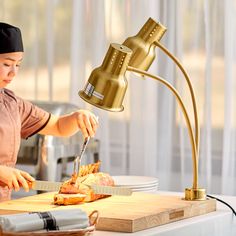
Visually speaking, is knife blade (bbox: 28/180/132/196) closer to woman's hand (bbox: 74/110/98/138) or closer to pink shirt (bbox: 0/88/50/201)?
woman's hand (bbox: 74/110/98/138)

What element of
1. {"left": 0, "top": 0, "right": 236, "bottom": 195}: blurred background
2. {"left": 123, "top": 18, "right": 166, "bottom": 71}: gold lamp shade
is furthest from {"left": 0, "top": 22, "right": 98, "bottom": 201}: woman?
{"left": 0, "top": 0, "right": 236, "bottom": 195}: blurred background

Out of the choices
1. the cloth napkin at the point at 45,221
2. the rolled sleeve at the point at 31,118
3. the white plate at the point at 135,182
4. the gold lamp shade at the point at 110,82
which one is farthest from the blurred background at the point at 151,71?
the cloth napkin at the point at 45,221

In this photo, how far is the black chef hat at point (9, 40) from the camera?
258 centimetres

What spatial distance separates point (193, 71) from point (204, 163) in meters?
0.52

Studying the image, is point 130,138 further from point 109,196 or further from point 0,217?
point 0,217

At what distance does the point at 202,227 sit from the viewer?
7.31 ft

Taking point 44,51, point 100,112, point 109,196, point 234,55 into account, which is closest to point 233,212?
point 109,196

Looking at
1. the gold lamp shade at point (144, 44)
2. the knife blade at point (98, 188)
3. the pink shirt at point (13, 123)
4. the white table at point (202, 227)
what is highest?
the gold lamp shade at point (144, 44)

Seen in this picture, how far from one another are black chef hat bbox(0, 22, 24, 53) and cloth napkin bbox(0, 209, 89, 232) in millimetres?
843

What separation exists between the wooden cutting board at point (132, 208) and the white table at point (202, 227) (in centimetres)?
2

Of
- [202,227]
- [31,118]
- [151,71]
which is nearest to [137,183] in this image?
[31,118]

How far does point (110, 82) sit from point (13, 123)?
2.20 ft

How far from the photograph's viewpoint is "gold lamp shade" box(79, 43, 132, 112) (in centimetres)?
215

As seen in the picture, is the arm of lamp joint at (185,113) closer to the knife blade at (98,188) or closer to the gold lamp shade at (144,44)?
the gold lamp shade at (144,44)
